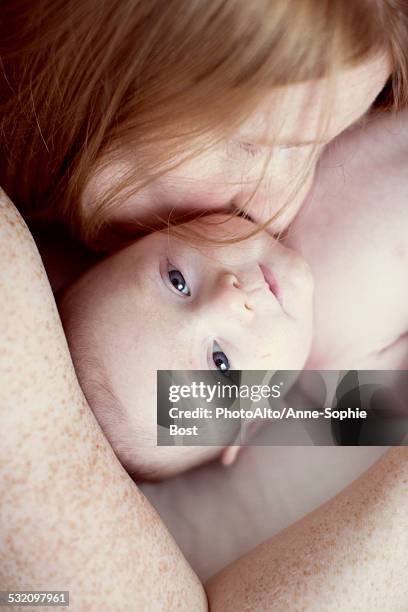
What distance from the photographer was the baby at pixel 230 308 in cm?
63

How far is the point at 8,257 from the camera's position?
1.60 ft

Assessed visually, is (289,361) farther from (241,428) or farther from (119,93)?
(119,93)

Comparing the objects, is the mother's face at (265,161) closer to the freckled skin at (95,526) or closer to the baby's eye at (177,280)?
the baby's eye at (177,280)

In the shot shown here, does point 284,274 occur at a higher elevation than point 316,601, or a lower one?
higher

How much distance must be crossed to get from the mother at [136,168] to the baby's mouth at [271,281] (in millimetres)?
59

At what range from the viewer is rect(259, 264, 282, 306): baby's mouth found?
68 centimetres

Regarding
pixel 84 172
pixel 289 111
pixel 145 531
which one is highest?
pixel 289 111

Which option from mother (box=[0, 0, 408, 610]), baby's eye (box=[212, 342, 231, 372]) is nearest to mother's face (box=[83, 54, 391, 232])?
mother (box=[0, 0, 408, 610])

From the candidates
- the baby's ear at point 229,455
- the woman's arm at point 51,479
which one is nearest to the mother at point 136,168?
the woman's arm at point 51,479

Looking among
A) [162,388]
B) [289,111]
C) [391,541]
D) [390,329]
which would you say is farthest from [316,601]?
[289,111]

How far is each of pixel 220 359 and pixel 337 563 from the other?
0.21m

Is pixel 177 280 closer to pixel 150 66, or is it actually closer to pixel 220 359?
pixel 220 359

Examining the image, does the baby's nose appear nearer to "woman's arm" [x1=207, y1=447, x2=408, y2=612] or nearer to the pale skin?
the pale skin

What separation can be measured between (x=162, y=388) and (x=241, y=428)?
113 millimetres
